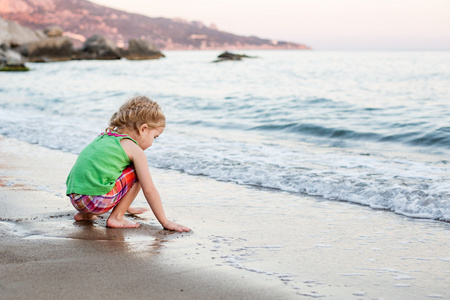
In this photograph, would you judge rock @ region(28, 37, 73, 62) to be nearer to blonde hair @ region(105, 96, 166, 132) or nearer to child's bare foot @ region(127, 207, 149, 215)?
child's bare foot @ region(127, 207, 149, 215)

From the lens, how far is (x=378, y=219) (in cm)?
374

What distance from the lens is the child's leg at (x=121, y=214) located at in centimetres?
332

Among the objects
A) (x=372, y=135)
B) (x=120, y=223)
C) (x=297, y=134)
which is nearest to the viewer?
(x=120, y=223)

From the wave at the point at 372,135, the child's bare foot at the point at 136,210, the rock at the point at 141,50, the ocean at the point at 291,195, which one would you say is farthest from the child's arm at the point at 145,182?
the rock at the point at 141,50

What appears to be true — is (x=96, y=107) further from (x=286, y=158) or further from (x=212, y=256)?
(x=212, y=256)

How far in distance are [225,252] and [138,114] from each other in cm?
116

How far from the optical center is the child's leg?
3.32 metres

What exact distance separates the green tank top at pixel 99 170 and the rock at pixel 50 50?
55613 mm

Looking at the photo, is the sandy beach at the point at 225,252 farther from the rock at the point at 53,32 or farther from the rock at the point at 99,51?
the rock at the point at 53,32

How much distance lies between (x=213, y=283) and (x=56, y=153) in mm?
5041

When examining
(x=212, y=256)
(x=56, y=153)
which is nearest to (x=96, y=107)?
(x=56, y=153)

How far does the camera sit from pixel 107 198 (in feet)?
10.7

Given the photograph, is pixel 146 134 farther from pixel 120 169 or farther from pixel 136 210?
pixel 136 210

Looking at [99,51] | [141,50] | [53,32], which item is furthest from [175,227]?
[53,32]
